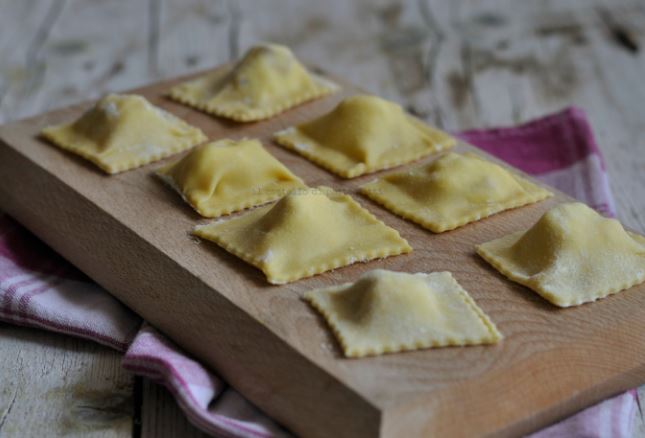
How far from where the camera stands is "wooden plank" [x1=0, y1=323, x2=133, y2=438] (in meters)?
2.32

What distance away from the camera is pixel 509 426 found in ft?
7.06

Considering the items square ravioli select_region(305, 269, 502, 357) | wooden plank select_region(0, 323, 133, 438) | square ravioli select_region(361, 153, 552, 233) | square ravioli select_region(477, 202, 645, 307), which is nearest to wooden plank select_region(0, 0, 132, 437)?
wooden plank select_region(0, 323, 133, 438)

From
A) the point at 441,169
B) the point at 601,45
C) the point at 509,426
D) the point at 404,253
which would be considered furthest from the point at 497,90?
the point at 509,426

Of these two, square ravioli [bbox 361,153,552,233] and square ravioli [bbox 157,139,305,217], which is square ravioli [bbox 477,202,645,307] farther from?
square ravioli [bbox 157,139,305,217]

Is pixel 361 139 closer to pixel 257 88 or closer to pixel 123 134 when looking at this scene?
pixel 257 88

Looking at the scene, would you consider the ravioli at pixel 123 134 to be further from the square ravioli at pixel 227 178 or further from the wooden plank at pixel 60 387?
the wooden plank at pixel 60 387

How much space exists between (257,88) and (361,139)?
0.48m

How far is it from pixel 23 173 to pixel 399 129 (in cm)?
105

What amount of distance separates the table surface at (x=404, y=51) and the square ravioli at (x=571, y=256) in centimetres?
81

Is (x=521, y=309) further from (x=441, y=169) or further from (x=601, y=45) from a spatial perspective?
(x=601, y=45)

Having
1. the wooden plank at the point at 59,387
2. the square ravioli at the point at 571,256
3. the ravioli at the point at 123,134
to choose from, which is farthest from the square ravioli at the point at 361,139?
the wooden plank at the point at 59,387

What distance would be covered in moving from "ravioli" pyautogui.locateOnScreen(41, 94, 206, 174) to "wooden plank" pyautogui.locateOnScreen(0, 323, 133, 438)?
20.7 inches

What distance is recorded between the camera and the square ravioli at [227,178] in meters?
2.69

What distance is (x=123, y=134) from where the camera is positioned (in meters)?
2.97
